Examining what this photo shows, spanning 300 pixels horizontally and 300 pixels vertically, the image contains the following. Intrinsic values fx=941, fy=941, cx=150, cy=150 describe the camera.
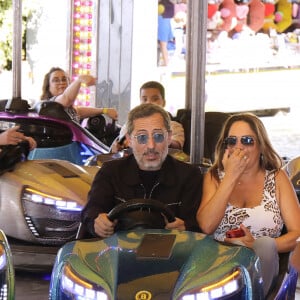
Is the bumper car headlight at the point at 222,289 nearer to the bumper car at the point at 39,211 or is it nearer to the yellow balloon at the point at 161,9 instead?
the bumper car at the point at 39,211

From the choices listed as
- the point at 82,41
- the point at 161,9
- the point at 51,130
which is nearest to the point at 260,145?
the point at 51,130

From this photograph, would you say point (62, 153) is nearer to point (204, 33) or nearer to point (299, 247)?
point (204, 33)

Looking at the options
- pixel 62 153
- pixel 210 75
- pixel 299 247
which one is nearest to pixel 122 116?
pixel 210 75

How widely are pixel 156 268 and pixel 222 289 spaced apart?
16cm

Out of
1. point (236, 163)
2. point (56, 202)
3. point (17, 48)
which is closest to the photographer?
point (236, 163)

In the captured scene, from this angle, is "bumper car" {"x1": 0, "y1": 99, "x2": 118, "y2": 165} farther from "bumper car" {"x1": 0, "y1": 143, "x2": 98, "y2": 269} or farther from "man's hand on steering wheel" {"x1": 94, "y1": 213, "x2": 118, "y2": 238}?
"man's hand on steering wheel" {"x1": 94, "y1": 213, "x2": 118, "y2": 238}

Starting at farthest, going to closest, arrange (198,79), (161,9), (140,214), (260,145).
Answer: (161,9), (198,79), (260,145), (140,214)

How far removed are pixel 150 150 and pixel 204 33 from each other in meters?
0.91

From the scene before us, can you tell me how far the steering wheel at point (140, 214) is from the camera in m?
2.41

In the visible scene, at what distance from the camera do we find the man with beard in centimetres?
270

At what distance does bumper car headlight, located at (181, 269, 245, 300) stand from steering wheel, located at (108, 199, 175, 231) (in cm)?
36

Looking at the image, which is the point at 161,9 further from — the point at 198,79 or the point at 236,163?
the point at 236,163

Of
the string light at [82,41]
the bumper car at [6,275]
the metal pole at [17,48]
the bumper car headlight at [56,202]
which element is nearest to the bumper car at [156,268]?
the bumper car at [6,275]

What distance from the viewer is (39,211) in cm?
373
